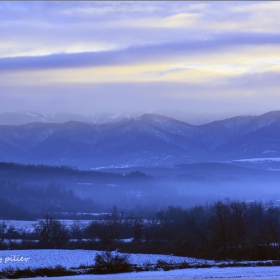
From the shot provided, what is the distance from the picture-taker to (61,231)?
98.8m

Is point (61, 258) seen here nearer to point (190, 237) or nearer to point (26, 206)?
point (190, 237)

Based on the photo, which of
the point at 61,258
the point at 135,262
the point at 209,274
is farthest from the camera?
the point at 61,258

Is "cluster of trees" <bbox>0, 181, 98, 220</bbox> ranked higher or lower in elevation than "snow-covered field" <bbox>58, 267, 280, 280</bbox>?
higher

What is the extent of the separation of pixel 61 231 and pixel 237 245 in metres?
31.7

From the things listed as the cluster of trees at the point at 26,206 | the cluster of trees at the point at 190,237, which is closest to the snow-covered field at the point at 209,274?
the cluster of trees at the point at 190,237

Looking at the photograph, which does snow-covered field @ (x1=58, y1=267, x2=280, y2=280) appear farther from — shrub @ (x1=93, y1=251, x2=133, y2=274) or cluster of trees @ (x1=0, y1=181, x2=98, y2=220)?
cluster of trees @ (x1=0, y1=181, x2=98, y2=220)

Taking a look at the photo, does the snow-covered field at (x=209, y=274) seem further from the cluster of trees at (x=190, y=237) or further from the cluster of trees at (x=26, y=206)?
the cluster of trees at (x=26, y=206)

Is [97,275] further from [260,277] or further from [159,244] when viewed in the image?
[159,244]

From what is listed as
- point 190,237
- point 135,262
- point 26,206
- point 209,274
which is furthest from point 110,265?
point 26,206

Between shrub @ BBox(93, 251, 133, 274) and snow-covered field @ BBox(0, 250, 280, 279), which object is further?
shrub @ BBox(93, 251, 133, 274)

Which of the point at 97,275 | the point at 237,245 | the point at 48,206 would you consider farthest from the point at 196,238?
the point at 48,206

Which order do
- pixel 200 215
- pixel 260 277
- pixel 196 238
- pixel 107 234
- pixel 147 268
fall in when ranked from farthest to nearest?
pixel 200 215 < pixel 107 234 < pixel 196 238 < pixel 147 268 < pixel 260 277

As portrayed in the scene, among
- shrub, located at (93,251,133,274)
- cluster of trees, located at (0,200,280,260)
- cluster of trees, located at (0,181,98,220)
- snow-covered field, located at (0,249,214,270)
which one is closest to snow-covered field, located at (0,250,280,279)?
snow-covered field, located at (0,249,214,270)

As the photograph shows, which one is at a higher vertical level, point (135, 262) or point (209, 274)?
point (135, 262)
